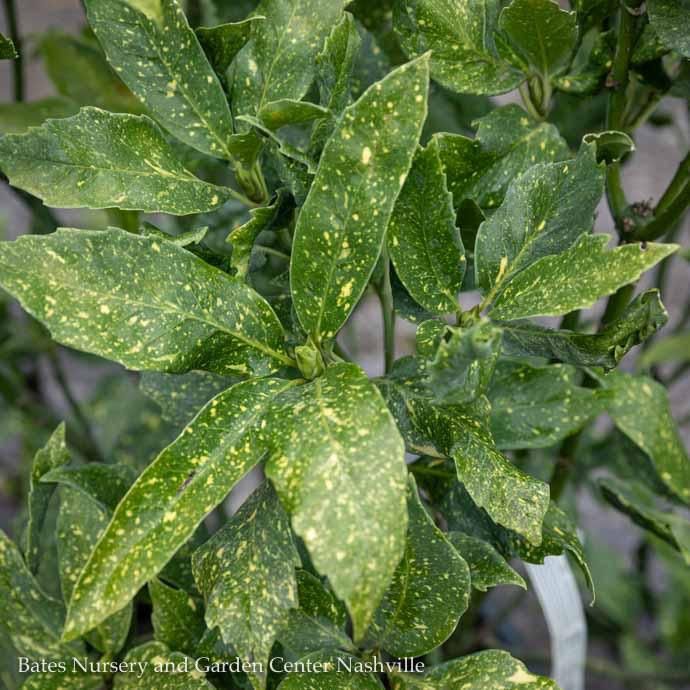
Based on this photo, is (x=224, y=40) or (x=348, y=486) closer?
(x=348, y=486)

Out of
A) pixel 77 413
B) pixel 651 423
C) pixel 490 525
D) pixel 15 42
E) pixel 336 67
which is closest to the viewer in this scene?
pixel 336 67

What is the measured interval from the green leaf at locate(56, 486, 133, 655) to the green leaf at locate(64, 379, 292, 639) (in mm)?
192

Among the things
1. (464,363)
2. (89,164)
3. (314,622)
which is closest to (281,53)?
(89,164)

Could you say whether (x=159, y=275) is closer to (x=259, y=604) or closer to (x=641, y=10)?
(x=259, y=604)

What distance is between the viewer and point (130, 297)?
46 centimetres

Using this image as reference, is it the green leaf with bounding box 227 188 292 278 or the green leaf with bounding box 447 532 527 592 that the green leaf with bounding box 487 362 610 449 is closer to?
the green leaf with bounding box 447 532 527 592

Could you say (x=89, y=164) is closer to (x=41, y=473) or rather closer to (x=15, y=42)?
(x=41, y=473)

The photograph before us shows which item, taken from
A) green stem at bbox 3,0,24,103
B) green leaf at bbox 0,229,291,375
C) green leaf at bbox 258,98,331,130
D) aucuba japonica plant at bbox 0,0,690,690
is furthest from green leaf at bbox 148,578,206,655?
green stem at bbox 3,0,24,103

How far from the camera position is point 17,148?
1.72 feet

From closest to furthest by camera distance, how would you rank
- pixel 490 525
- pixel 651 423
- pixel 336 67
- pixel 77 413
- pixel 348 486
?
1. pixel 348 486
2. pixel 336 67
3. pixel 490 525
4. pixel 651 423
5. pixel 77 413

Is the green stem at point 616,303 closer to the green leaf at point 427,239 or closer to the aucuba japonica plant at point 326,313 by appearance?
the aucuba japonica plant at point 326,313

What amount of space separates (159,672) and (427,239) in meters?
0.34

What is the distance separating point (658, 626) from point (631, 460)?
0.81 meters

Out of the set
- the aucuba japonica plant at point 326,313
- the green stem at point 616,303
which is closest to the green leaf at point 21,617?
the aucuba japonica plant at point 326,313
